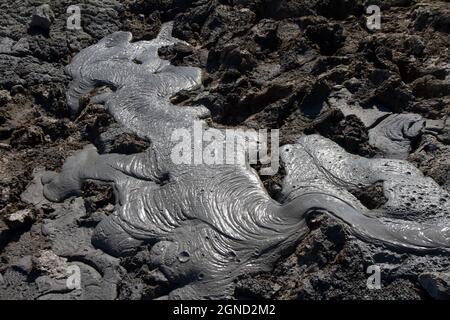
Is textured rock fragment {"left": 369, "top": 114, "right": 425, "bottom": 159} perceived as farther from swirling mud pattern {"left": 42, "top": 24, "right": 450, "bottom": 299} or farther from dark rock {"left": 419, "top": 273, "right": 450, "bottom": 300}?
dark rock {"left": 419, "top": 273, "right": 450, "bottom": 300}

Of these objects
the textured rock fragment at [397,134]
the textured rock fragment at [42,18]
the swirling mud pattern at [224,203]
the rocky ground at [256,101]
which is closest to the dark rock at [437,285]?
the rocky ground at [256,101]

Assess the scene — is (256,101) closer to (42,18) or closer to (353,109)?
(353,109)

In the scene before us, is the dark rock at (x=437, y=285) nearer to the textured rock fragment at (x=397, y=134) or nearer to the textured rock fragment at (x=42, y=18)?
the textured rock fragment at (x=397, y=134)

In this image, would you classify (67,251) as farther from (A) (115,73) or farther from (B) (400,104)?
(B) (400,104)

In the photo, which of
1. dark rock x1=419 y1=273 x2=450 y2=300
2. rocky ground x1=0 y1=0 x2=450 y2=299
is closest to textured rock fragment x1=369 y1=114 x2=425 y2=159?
rocky ground x1=0 y1=0 x2=450 y2=299

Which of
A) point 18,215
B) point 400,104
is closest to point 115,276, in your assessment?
point 18,215
